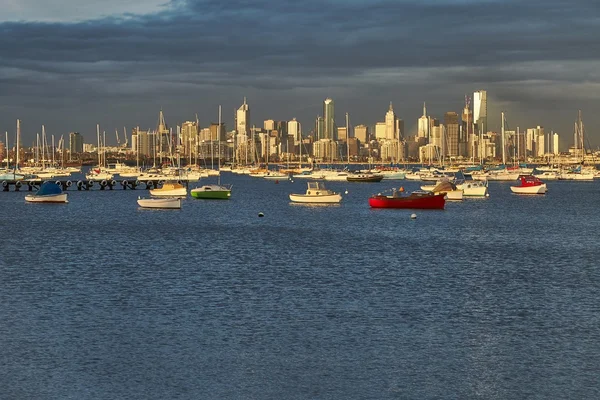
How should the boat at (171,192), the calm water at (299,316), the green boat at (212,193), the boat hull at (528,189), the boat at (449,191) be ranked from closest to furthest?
the calm water at (299,316) → the boat at (171,192) → the boat at (449,191) → the green boat at (212,193) → the boat hull at (528,189)

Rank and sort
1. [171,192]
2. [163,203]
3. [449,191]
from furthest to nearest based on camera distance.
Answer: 1. [449,191]
2. [171,192]
3. [163,203]

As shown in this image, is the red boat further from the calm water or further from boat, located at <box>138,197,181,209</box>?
the calm water

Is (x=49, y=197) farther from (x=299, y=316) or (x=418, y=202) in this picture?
(x=299, y=316)

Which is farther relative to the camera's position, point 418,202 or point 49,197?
point 49,197

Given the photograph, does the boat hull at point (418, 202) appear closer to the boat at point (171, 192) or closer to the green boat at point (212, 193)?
the green boat at point (212, 193)

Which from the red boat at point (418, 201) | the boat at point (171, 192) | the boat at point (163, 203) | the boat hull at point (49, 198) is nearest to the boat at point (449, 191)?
the red boat at point (418, 201)

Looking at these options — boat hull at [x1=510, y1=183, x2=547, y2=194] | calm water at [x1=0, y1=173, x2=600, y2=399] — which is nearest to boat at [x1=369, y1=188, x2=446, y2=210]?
calm water at [x1=0, y1=173, x2=600, y2=399]

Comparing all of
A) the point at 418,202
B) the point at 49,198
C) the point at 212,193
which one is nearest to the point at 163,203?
the point at 49,198

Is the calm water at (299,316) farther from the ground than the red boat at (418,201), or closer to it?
closer to it
